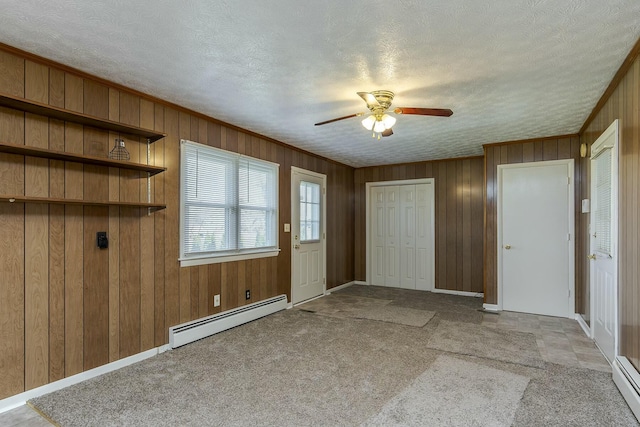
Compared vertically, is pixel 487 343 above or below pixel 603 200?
below

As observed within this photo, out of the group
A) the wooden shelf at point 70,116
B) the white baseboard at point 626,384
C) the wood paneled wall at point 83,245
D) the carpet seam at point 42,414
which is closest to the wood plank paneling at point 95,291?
the wood paneled wall at point 83,245

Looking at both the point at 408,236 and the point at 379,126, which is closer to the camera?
the point at 379,126

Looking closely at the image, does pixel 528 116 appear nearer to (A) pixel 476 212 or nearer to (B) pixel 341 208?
(A) pixel 476 212

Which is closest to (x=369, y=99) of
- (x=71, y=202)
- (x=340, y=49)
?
(x=340, y=49)

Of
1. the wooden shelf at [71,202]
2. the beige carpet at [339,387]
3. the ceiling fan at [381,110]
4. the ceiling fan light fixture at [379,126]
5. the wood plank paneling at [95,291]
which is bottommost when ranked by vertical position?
the beige carpet at [339,387]

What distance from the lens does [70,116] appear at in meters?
2.51

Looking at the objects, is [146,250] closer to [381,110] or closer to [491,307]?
[381,110]

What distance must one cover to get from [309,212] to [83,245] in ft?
10.9

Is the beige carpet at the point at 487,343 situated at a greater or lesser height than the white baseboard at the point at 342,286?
greater

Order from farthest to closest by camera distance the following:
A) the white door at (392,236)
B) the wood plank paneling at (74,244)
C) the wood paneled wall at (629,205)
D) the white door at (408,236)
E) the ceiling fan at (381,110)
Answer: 1. the white door at (392,236)
2. the white door at (408,236)
3. the ceiling fan at (381,110)
4. the wood plank paneling at (74,244)
5. the wood paneled wall at (629,205)

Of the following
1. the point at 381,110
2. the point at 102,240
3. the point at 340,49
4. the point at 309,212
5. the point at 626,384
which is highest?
the point at 340,49

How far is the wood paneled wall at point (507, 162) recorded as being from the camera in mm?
4402

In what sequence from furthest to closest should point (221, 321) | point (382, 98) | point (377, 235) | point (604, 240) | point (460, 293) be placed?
point (377, 235)
point (460, 293)
point (221, 321)
point (604, 240)
point (382, 98)

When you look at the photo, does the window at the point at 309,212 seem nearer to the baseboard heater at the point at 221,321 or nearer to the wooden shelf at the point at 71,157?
the baseboard heater at the point at 221,321
